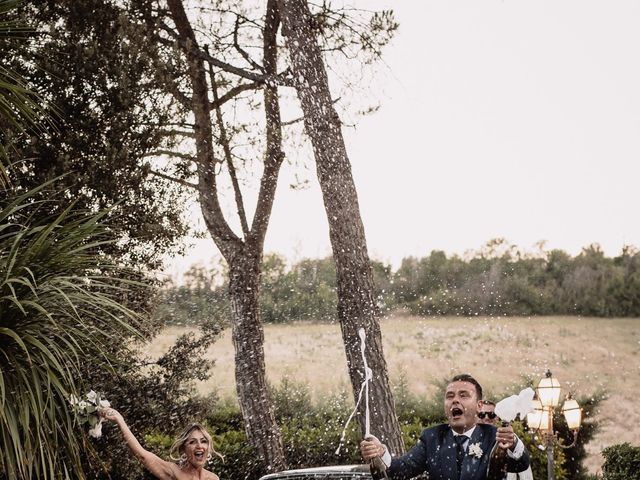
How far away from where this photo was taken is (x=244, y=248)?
926 cm

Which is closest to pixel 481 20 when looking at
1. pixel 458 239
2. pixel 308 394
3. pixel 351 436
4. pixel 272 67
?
pixel 458 239

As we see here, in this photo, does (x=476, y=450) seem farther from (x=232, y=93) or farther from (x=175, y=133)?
(x=232, y=93)

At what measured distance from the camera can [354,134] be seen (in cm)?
984

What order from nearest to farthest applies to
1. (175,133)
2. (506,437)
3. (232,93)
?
(506,437)
(175,133)
(232,93)

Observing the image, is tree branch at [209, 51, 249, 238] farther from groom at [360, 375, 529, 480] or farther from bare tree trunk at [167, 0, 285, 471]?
groom at [360, 375, 529, 480]

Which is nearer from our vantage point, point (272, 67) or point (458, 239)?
point (272, 67)

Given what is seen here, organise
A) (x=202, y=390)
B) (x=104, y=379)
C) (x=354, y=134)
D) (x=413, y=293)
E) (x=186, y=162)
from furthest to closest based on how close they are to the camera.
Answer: (x=413, y=293) → (x=202, y=390) → (x=354, y=134) → (x=186, y=162) → (x=104, y=379)

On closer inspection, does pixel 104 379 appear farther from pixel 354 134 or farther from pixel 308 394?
pixel 308 394

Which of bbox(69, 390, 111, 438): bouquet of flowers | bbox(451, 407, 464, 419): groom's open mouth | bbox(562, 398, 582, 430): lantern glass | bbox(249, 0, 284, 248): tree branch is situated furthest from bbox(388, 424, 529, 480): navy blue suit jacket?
bbox(249, 0, 284, 248): tree branch

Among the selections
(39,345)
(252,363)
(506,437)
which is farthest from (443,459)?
(252,363)

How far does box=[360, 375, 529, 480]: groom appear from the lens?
3043 mm

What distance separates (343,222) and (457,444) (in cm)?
373

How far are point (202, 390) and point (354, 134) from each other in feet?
30.4

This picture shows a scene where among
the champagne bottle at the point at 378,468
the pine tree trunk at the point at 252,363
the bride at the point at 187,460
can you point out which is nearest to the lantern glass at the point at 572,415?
the pine tree trunk at the point at 252,363
